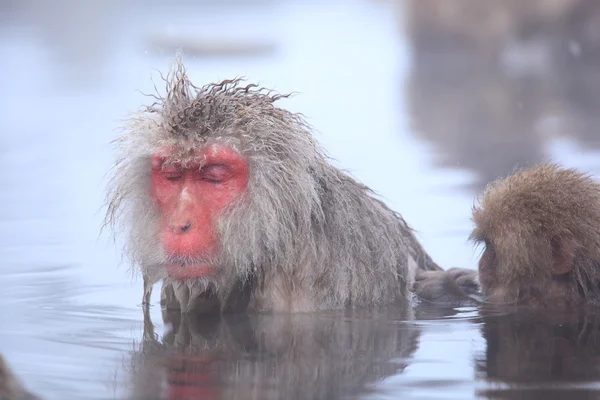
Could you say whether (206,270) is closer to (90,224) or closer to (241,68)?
(90,224)

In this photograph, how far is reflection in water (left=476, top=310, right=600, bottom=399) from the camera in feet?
13.4

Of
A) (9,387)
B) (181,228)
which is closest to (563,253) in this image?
(181,228)

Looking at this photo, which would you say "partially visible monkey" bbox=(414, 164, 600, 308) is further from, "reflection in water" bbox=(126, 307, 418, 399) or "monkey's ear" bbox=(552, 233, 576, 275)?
"reflection in water" bbox=(126, 307, 418, 399)

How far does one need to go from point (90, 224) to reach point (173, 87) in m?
2.62

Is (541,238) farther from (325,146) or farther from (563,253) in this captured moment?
(325,146)

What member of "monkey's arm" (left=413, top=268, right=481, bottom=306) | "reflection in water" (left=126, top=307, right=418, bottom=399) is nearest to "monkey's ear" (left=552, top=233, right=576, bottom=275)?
"monkey's arm" (left=413, top=268, right=481, bottom=306)

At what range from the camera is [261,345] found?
4891 mm

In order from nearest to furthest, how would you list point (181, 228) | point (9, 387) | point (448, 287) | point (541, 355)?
point (9, 387) → point (541, 355) → point (181, 228) → point (448, 287)

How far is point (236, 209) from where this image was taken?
510cm

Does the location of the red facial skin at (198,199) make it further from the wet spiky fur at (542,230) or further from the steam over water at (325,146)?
the wet spiky fur at (542,230)

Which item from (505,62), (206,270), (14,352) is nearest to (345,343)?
(206,270)

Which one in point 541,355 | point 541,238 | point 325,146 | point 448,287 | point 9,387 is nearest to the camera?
Result: point 9,387

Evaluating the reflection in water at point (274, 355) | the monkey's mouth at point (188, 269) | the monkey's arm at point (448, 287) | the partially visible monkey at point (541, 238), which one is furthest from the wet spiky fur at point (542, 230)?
the monkey's mouth at point (188, 269)

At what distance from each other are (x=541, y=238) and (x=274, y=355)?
1.49 meters
